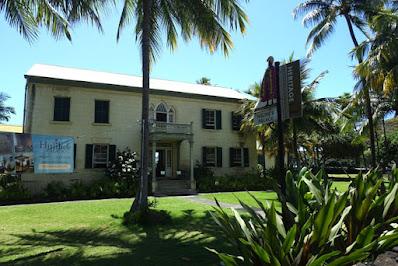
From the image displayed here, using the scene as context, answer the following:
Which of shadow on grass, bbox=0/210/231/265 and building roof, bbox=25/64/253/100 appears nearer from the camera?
shadow on grass, bbox=0/210/231/265

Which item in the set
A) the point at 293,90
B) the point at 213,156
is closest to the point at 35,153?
the point at 213,156

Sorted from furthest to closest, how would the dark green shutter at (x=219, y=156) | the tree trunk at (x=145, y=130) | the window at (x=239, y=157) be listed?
the window at (x=239, y=157) < the dark green shutter at (x=219, y=156) < the tree trunk at (x=145, y=130)

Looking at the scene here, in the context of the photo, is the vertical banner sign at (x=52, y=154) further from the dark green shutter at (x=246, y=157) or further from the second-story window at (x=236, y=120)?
the dark green shutter at (x=246, y=157)

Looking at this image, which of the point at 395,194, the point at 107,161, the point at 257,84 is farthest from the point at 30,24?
the point at 257,84

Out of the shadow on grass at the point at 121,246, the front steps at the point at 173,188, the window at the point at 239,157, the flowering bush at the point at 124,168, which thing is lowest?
the shadow on grass at the point at 121,246

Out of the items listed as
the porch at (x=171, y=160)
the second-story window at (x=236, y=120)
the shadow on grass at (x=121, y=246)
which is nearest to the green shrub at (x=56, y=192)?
the porch at (x=171, y=160)

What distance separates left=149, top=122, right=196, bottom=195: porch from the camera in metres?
21.5

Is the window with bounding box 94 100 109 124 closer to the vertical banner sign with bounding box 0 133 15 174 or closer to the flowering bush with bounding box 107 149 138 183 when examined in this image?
the flowering bush with bounding box 107 149 138 183

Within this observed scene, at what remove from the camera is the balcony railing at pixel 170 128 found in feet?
71.3

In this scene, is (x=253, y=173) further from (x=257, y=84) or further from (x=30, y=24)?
(x=30, y=24)

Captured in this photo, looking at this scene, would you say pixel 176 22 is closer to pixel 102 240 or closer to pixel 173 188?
pixel 102 240

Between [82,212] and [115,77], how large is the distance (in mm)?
13842

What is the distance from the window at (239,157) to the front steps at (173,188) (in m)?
4.52

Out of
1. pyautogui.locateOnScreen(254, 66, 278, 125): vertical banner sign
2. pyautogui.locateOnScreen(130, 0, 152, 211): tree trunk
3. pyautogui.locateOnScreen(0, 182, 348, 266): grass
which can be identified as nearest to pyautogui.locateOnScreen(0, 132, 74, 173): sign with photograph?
pyautogui.locateOnScreen(0, 182, 348, 266): grass
